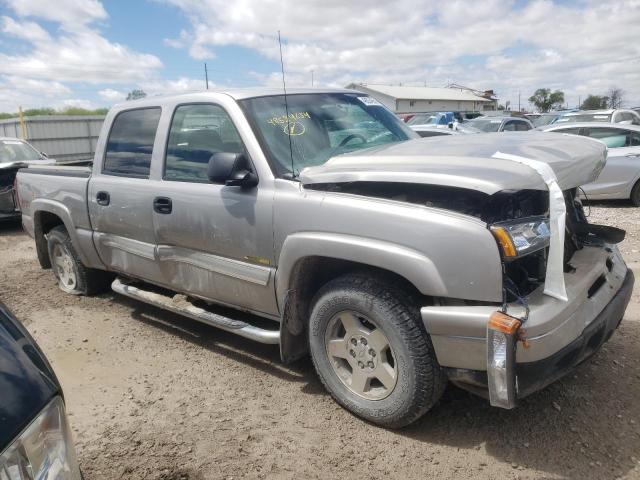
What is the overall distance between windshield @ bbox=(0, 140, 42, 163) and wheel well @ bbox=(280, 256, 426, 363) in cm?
881

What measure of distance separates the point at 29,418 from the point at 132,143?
132 inches

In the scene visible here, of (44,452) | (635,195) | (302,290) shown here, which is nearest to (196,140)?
(302,290)

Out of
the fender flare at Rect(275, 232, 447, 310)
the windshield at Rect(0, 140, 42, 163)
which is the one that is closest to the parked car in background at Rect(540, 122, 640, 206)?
the fender flare at Rect(275, 232, 447, 310)

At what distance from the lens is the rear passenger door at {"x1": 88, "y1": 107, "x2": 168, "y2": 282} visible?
4.11 metres

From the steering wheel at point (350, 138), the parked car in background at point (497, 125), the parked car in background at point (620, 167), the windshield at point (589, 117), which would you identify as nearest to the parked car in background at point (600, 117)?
the windshield at point (589, 117)

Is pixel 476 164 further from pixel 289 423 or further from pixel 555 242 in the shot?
pixel 289 423

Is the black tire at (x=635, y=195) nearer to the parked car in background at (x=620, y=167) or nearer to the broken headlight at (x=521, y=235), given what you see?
the parked car in background at (x=620, y=167)

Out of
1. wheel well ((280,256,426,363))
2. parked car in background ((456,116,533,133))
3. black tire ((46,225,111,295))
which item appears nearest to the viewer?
wheel well ((280,256,426,363))

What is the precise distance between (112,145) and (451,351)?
3.41 metres

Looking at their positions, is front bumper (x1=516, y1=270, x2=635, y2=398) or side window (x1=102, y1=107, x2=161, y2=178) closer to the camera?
front bumper (x1=516, y1=270, x2=635, y2=398)

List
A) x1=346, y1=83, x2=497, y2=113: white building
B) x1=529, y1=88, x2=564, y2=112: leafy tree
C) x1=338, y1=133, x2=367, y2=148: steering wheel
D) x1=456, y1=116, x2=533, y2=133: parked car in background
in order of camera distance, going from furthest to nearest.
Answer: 1. x1=529, y1=88, x2=564, y2=112: leafy tree
2. x1=346, y1=83, x2=497, y2=113: white building
3. x1=456, y1=116, x2=533, y2=133: parked car in background
4. x1=338, y1=133, x2=367, y2=148: steering wheel

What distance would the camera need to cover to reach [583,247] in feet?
10.7

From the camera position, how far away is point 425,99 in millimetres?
61156

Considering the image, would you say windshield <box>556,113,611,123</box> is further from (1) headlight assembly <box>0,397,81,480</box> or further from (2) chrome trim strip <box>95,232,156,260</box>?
(1) headlight assembly <box>0,397,81,480</box>
